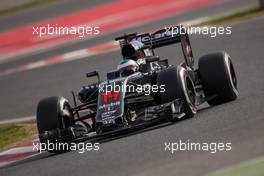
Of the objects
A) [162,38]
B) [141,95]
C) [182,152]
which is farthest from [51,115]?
[182,152]

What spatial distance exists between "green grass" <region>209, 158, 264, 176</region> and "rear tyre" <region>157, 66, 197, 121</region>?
3.87 meters

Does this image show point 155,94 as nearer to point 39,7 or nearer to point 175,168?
point 175,168

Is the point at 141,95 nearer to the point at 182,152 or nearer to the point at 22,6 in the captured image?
the point at 182,152

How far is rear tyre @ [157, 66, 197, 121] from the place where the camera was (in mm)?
13555

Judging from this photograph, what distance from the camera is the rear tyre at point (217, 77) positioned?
14.8m

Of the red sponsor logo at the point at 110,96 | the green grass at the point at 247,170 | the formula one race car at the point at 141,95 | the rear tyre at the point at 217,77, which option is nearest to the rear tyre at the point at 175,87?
the formula one race car at the point at 141,95

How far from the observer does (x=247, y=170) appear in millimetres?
9406

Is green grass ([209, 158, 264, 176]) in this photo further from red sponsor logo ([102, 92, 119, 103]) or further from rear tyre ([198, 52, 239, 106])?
rear tyre ([198, 52, 239, 106])

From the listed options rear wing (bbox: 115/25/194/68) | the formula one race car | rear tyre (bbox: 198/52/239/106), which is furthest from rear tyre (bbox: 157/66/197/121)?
rear wing (bbox: 115/25/194/68)

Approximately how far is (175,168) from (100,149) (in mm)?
2665

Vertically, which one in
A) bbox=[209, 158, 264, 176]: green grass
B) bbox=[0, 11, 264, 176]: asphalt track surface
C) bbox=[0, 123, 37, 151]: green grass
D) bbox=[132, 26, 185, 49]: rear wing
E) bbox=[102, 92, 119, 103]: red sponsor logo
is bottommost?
bbox=[0, 123, 37, 151]: green grass

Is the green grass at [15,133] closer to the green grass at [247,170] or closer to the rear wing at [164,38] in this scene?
the rear wing at [164,38]

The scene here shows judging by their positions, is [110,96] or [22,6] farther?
[22,6]

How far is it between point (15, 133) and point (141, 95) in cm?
379
